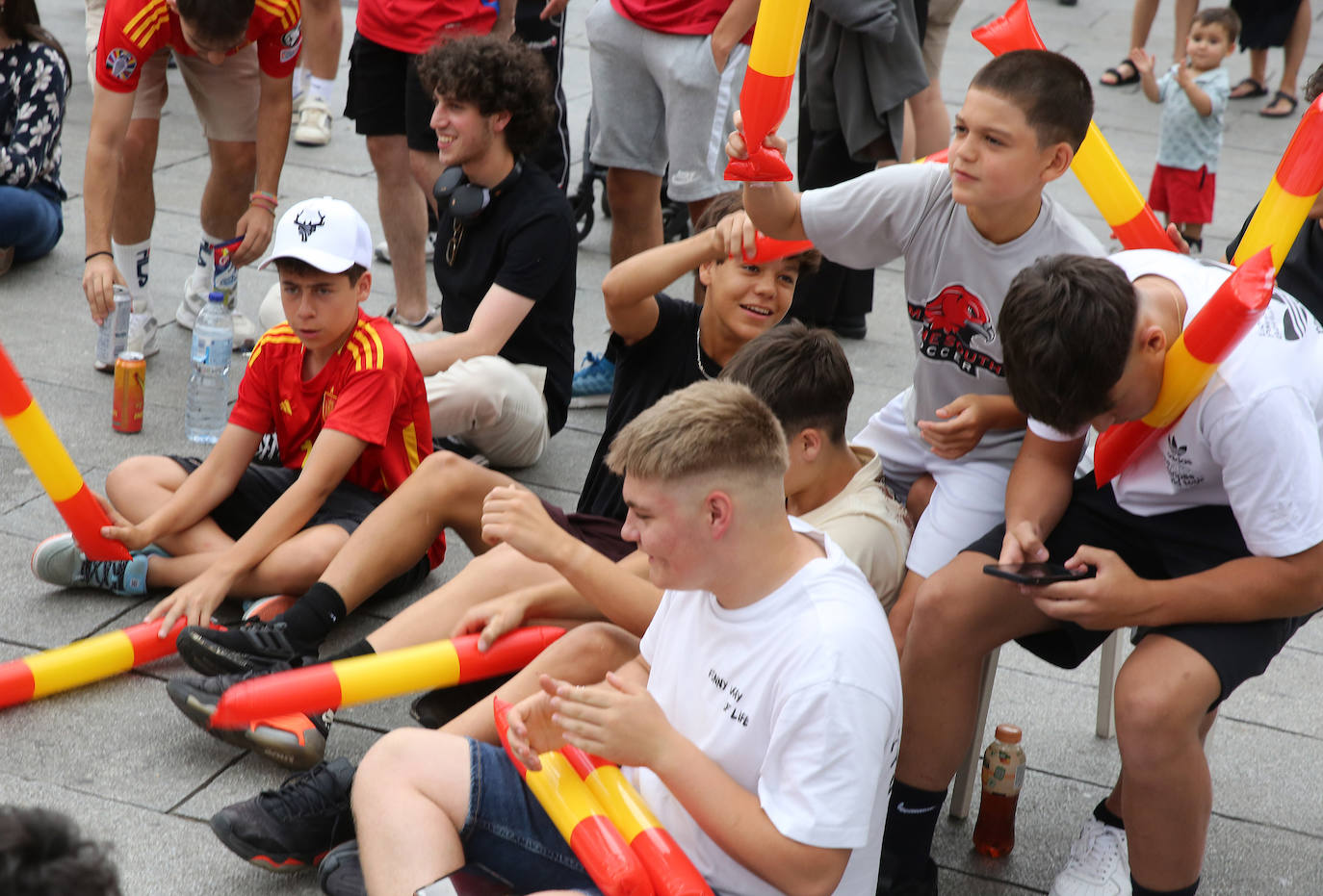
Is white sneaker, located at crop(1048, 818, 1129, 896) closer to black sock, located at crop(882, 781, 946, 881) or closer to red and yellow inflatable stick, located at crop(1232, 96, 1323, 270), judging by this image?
black sock, located at crop(882, 781, 946, 881)

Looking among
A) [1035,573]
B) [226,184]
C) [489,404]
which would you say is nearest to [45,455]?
[489,404]

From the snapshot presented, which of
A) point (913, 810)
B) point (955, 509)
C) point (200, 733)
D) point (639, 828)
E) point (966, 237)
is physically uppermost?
point (966, 237)

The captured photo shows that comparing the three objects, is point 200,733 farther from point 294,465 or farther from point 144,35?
point 144,35

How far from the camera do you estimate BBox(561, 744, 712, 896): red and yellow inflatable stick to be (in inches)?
83.7

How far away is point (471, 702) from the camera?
3096 mm

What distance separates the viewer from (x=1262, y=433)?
2355mm

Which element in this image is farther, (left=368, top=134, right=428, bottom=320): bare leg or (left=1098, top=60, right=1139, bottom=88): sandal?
(left=1098, top=60, right=1139, bottom=88): sandal

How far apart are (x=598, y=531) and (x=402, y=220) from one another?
230 centimetres

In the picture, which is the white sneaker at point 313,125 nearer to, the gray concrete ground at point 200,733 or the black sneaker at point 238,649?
the gray concrete ground at point 200,733

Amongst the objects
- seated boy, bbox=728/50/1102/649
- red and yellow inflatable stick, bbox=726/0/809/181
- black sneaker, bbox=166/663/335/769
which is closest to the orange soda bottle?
seated boy, bbox=728/50/1102/649

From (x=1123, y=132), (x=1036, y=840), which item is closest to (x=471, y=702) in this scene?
(x=1036, y=840)

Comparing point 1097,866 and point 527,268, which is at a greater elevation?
point 527,268

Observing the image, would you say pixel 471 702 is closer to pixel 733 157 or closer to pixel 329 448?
pixel 329 448

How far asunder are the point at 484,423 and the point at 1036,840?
200 centimetres
